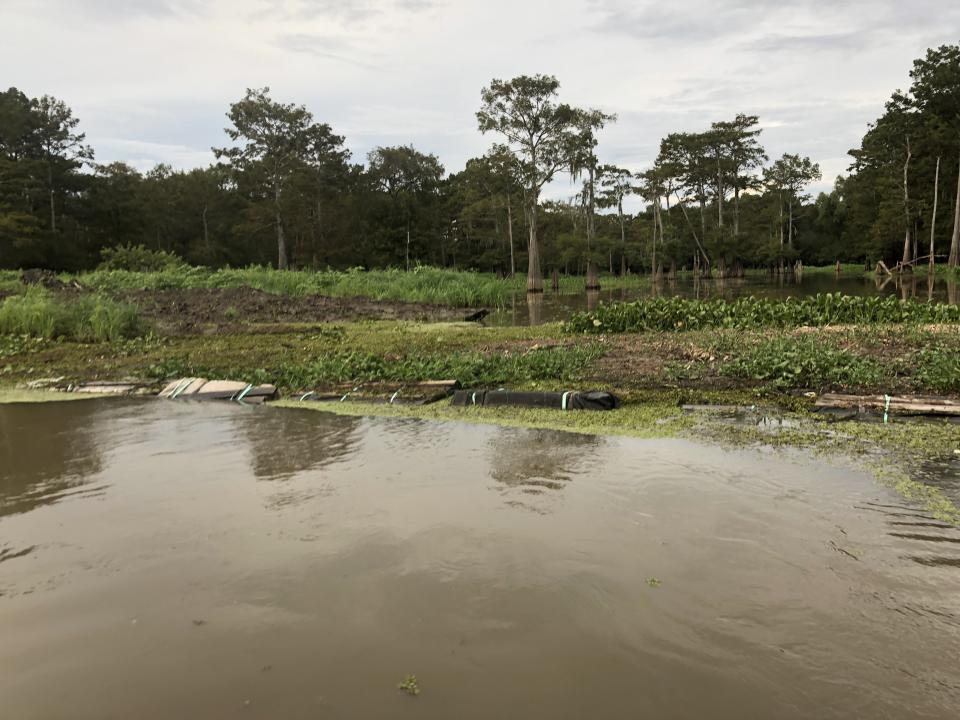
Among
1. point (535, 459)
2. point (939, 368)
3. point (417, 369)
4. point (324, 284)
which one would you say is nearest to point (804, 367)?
point (939, 368)

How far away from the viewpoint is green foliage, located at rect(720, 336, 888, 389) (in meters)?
7.50

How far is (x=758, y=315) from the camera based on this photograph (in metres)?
11.6

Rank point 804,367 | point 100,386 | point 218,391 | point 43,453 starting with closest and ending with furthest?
point 43,453, point 804,367, point 218,391, point 100,386

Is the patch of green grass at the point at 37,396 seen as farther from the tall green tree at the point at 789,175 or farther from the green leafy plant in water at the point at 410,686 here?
the tall green tree at the point at 789,175

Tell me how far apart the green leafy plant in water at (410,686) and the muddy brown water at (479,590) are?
50 mm

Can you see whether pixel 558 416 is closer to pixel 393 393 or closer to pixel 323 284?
pixel 393 393

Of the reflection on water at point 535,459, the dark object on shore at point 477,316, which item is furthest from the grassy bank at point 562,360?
the dark object on shore at point 477,316

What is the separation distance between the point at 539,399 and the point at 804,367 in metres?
3.21

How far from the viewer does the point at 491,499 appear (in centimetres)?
Answer: 463

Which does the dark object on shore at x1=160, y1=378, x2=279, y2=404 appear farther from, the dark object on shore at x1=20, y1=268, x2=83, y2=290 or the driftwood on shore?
the dark object on shore at x1=20, y1=268, x2=83, y2=290

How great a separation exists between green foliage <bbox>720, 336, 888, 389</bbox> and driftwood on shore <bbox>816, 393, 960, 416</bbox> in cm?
51

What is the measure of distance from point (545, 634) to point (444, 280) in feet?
83.8

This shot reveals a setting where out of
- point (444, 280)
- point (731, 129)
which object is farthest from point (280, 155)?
point (731, 129)

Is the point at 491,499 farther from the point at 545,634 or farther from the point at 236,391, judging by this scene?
the point at 236,391
